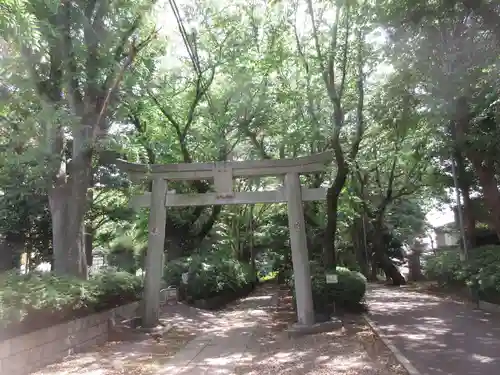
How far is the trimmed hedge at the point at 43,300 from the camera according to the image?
7107 mm

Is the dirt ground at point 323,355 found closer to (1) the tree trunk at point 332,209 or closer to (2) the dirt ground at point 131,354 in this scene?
(2) the dirt ground at point 131,354

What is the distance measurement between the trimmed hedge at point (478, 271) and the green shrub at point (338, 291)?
3674mm

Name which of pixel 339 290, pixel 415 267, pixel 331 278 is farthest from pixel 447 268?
pixel 415 267

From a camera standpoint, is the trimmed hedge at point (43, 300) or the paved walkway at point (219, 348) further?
the paved walkway at point (219, 348)

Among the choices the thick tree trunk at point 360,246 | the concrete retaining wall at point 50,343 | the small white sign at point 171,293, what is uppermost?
the thick tree trunk at point 360,246

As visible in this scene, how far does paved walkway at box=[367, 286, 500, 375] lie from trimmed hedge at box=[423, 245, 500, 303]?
751 millimetres

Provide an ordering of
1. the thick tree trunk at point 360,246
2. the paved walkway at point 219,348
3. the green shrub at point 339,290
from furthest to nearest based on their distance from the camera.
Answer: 1. the thick tree trunk at point 360,246
2. the green shrub at point 339,290
3. the paved walkway at point 219,348

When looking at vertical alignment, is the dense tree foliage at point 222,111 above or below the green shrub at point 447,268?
above

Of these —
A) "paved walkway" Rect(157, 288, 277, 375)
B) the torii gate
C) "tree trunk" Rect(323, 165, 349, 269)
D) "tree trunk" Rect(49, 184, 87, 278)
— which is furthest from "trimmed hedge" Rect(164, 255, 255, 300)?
"tree trunk" Rect(49, 184, 87, 278)

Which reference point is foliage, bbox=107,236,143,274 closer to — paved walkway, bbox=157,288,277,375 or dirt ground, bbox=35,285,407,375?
paved walkway, bbox=157,288,277,375

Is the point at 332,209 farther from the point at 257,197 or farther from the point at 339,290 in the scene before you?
the point at 257,197

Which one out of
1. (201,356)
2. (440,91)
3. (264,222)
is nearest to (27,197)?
(201,356)

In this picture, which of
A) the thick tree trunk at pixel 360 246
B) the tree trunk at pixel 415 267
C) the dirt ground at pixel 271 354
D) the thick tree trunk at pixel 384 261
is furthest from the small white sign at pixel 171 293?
the thick tree trunk at pixel 360 246

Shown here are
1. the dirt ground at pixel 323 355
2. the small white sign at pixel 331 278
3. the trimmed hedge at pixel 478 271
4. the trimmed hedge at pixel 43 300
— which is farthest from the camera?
the trimmed hedge at pixel 478 271
